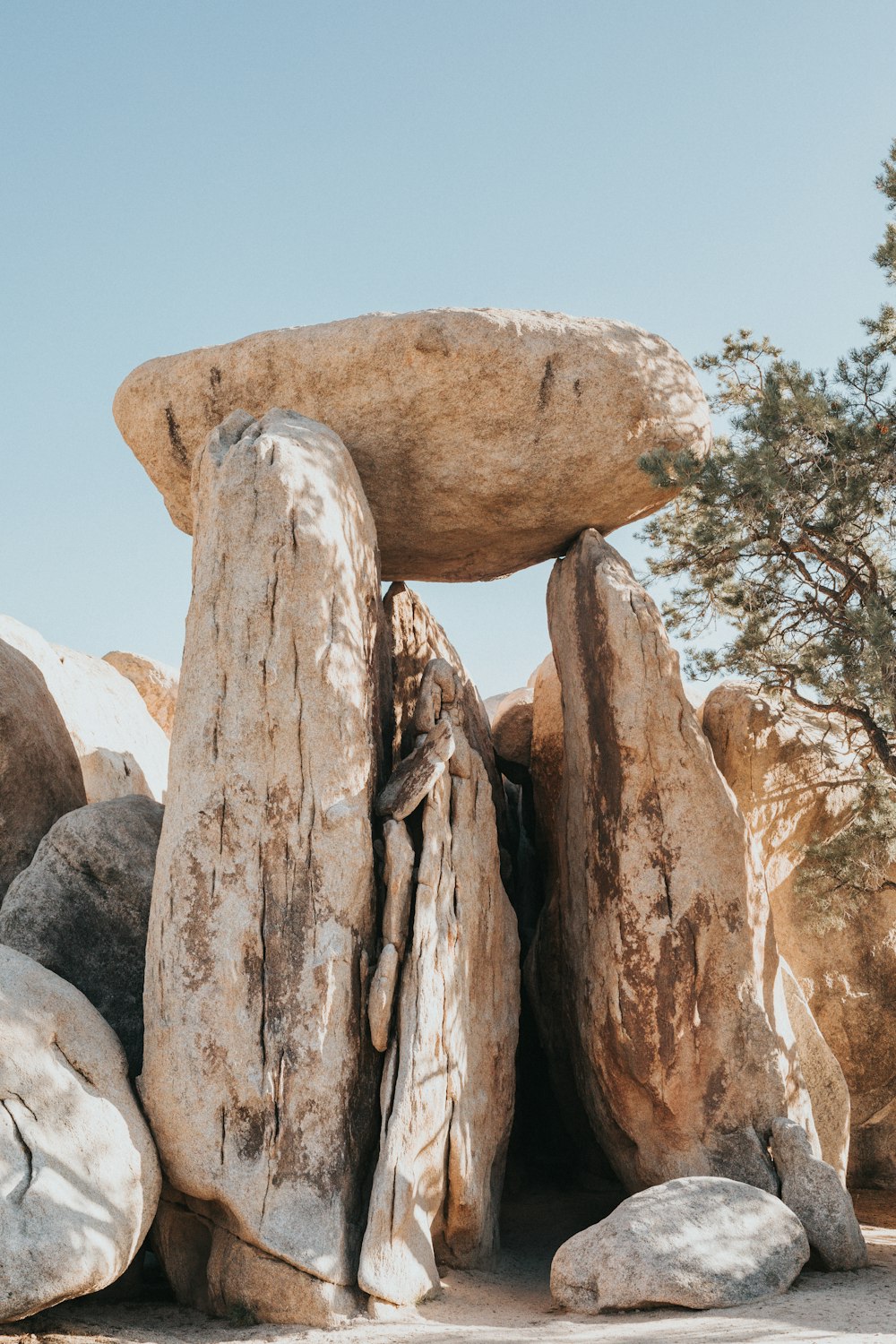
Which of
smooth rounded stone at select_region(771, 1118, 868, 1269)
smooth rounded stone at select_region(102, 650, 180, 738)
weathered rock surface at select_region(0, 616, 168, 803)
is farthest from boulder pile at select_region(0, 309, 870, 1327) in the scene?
smooth rounded stone at select_region(102, 650, 180, 738)

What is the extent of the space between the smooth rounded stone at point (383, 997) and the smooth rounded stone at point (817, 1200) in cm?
287

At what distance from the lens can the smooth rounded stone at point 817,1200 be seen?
25.7 ft

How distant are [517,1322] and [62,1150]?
8.79 ft

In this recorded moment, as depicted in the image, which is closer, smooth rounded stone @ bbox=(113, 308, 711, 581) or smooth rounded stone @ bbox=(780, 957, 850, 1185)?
smooth rounded stone @ bbox=(780, 957, 850, 1185)

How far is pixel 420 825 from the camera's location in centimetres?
859

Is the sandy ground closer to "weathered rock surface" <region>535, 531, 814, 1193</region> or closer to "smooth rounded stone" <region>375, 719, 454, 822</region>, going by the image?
"weathered rock surface" <region>535, 531, 814, 1193</region>

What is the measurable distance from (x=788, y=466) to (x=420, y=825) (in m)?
3.64

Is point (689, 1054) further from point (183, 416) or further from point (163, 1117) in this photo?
point (183, 416)

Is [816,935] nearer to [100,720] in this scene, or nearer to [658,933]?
[658,933]

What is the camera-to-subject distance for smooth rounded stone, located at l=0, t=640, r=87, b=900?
10031 mm

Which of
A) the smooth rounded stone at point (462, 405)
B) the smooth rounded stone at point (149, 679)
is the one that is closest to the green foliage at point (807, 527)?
the smooth rounded stone at point (462, 405)

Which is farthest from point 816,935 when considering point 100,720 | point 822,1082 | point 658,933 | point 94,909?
point 100,720

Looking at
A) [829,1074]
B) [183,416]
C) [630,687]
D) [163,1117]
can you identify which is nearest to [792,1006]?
[829,1074]

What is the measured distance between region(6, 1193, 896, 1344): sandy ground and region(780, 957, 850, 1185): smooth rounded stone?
1.29 m
